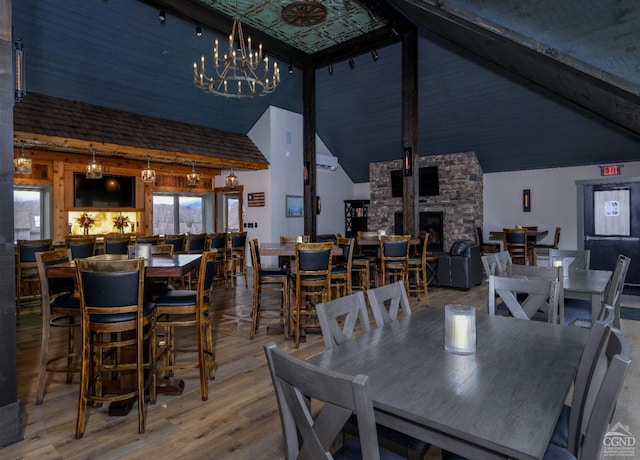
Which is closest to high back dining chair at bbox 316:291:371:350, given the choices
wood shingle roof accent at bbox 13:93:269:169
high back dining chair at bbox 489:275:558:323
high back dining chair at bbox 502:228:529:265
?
high back dining chair at bbox 489:275:558:323

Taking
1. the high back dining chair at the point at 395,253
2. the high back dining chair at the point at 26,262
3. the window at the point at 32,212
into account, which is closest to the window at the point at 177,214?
the window at the point at 32,212

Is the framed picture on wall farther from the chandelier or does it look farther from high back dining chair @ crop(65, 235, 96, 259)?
high back dining chair @ crop(65, 235, 96, 259)

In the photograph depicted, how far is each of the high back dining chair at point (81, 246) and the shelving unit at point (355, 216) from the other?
7.56 meters

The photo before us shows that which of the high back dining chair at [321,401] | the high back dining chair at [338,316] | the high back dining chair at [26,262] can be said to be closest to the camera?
the high back dining chair at [321,401]

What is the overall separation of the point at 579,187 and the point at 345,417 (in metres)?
9.87

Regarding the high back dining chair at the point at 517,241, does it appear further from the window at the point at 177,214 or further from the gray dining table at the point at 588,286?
the window at the point at 177,214

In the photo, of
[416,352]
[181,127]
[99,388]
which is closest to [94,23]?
[181,127]

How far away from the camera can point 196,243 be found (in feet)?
21.7

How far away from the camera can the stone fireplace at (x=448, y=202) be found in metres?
9.80

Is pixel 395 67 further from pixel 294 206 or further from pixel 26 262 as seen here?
pixel 26 262

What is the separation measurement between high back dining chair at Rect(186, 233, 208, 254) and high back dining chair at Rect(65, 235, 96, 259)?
139 centimetres

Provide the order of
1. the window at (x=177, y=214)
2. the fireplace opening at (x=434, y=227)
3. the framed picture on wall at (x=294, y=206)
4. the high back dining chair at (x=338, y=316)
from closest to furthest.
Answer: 1. the high back dining chair at (x=338, y=316)
2. the framed picture on wall at (x=294, y=206)
3. the window at (x=177, y=214)
4. the fireplace opening at (x=434, y=227)

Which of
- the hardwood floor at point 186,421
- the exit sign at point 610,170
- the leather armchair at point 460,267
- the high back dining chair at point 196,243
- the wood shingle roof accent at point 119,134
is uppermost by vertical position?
the wood shingle roof accent at point 119,134

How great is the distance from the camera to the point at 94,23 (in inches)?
223
